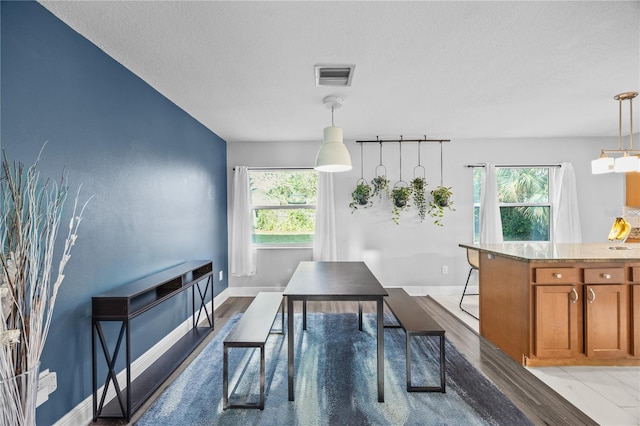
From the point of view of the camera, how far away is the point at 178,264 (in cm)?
295

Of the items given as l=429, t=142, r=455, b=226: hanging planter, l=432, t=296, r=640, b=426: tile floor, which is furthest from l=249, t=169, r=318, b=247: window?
l=432, t=296, r=640, b=426: tile floor

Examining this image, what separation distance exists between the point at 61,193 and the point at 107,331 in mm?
977

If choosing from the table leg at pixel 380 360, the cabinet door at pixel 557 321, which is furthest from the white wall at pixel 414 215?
the table leg at pixel 380 360

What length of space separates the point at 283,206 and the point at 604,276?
12.0ft

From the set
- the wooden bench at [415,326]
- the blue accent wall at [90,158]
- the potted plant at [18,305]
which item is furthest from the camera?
the wooden bench at [415,326]

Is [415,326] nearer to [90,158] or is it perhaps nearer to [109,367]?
[109,367]

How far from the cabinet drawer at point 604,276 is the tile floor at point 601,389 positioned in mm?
711

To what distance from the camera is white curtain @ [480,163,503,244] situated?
431 centimetres

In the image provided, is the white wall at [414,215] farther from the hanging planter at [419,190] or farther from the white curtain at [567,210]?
the white curtain at [567,210]

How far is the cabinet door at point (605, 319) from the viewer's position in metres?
2.29

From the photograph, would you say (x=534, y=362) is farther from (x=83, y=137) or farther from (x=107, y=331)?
(x=83, y=137)

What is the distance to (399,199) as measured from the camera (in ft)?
14.1

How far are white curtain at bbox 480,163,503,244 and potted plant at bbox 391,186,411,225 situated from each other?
3.60 ft

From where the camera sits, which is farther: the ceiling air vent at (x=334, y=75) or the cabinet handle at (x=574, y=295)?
the cabinet handle at (x=574, y=295)
